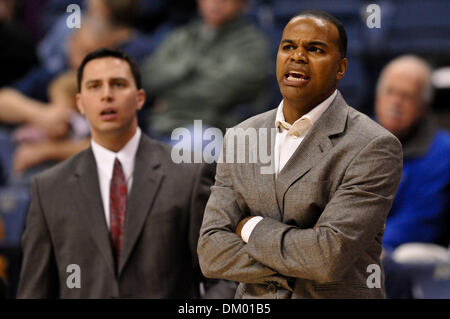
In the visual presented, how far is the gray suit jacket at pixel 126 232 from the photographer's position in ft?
7.57

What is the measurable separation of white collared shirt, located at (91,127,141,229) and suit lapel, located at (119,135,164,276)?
0.06 feet

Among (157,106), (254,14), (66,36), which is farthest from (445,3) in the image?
(66,36)

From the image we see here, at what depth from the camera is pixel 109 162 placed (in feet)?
7.72

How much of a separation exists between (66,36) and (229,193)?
106 inches

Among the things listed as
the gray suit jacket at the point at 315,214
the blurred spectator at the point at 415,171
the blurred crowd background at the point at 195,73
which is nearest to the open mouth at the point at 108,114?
the gray suit jacket at the point at 315,214

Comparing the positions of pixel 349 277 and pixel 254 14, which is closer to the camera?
pixel 349 277

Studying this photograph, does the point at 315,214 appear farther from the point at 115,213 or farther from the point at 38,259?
the point at 38,259

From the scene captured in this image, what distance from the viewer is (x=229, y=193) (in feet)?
6.64

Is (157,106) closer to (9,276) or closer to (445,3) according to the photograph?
(9,276)

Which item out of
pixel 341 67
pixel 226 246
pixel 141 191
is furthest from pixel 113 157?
pixel 341 67

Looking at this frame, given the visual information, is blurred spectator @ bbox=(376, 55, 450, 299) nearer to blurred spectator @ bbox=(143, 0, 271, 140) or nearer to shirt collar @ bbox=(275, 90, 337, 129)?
blurred spectator @ bbox=(143, 0, 271, 140)

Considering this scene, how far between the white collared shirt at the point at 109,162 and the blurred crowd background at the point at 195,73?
78 centimetres

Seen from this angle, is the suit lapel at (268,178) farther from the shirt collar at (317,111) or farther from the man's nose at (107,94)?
the man's nose at (107,94)

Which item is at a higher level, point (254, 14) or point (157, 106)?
point (254, 14)
